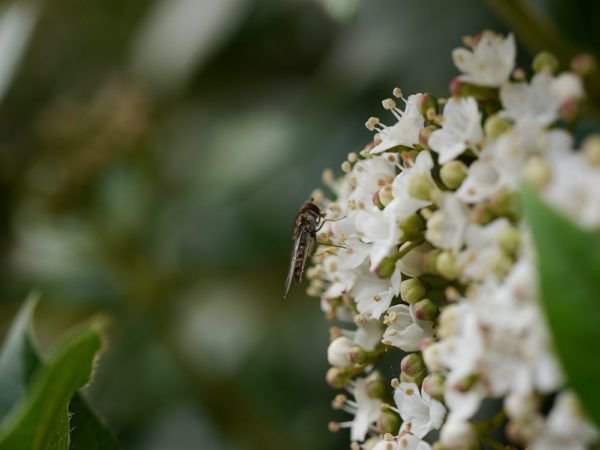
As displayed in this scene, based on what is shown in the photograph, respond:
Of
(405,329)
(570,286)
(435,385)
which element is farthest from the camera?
(405,329)

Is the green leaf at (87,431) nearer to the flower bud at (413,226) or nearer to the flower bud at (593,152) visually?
the flower bud at (413,226)

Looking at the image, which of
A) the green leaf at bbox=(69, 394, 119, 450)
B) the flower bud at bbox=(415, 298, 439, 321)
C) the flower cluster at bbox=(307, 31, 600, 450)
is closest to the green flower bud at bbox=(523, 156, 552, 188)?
Result: the flower cluster at bbox=(307, 31, 600, 450)

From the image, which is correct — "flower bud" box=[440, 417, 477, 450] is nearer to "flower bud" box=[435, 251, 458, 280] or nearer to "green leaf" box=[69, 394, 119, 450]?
"flower bud" box=[435, 251, 458, 280]

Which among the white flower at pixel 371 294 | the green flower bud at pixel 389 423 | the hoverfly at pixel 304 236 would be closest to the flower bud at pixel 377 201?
the white flower at pixel 371 294

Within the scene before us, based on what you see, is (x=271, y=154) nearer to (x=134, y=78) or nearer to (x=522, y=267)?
(x=134, y=78)

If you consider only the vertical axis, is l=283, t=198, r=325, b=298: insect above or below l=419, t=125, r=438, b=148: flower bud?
above

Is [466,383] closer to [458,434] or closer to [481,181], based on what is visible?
[458,434]

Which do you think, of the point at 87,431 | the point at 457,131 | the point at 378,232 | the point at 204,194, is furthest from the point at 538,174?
the point at 204,194
